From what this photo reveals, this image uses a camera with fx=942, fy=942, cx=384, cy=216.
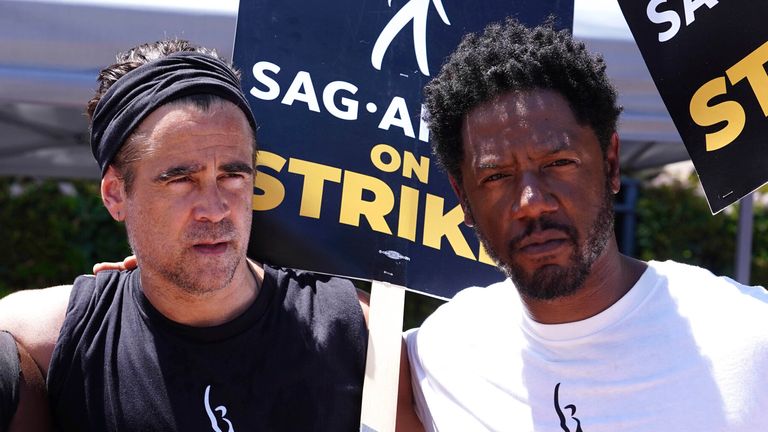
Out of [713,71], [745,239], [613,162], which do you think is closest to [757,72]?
[713,71]

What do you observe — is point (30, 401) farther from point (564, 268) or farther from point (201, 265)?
point (564, 268)

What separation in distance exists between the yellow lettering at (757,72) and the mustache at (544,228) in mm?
472

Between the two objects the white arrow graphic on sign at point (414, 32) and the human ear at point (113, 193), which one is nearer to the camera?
the human ear at point (113, 193)

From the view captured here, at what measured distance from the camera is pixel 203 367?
2021 mm

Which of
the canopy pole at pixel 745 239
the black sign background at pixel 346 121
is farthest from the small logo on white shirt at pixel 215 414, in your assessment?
the canopy pole at pixel 745 239

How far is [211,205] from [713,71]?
3.58 feet

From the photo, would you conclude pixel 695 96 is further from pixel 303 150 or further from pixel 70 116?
pixel 70 116

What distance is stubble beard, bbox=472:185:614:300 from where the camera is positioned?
6.06 ft

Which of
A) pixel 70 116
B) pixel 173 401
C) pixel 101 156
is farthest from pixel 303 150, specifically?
pixel 70 116

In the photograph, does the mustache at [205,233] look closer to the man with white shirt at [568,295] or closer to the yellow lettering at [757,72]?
the man with white shirt at [568,295]

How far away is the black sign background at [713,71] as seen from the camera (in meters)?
1.92

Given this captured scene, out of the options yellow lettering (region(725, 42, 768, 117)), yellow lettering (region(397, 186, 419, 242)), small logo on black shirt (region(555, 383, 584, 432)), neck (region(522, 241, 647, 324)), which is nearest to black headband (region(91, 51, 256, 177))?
yellow lettering (region(397, 186, 419, 242))

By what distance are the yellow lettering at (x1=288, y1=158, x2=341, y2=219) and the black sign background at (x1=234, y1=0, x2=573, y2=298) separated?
0.04ft

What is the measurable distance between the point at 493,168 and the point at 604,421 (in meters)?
0.53
